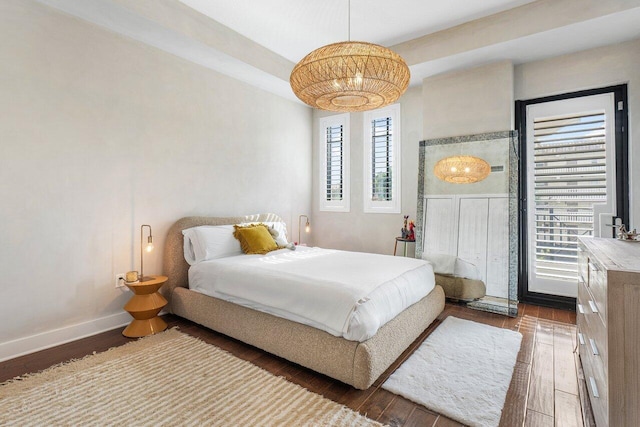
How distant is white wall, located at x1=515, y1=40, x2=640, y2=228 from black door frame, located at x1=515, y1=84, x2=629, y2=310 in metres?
0.06

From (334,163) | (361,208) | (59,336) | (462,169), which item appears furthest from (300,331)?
(334,163)

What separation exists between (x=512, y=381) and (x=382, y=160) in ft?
10.8

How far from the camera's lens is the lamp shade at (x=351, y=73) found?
2117 mm

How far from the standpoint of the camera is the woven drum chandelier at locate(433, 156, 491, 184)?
3.62 m

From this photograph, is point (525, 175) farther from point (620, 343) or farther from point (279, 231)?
point (279, 231)

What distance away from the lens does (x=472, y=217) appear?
3.65m

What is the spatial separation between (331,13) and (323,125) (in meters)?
2.25

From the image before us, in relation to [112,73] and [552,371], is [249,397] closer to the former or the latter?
[552,371]

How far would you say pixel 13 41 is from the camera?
241 centimetres

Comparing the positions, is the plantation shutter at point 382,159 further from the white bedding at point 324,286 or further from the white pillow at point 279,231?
the white bedding at point 324,286

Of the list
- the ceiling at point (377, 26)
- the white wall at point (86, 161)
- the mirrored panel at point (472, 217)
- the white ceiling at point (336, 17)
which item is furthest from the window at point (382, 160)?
the white wall at point (86, 161)

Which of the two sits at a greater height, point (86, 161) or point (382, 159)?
point (382, 159)

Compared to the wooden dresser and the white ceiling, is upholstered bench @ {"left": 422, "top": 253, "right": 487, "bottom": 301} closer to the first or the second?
the wooden dresser

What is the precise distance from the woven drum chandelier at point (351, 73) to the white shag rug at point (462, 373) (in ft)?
6.66
